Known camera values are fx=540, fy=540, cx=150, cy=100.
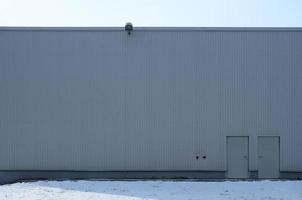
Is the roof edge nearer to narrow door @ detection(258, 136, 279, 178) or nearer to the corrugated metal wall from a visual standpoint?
the corrugated metal wall

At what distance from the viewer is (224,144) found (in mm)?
27938

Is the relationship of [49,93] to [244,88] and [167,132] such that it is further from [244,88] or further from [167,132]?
[244,88]

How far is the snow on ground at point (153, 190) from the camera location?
21188 mm

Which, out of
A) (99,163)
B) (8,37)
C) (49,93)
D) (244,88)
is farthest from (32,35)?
(244,88)

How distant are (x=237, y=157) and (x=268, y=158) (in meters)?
1.60

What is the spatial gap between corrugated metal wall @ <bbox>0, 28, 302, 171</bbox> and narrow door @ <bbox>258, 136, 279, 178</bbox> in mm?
337

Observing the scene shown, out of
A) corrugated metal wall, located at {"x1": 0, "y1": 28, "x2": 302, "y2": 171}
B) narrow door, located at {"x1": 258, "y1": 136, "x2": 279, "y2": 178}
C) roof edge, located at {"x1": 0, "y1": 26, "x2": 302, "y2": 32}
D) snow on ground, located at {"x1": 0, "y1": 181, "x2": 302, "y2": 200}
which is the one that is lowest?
snow on ground, located at {"x1": 0, "y1": 181, "x2": 302, "y2": 200}

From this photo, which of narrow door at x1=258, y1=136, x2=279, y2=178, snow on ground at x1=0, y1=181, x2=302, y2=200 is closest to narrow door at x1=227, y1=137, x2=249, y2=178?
narrow door at x1=258, y1=136, x2=279, y2=178

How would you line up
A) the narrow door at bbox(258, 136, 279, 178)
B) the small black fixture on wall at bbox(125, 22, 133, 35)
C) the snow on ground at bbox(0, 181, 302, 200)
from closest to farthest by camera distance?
1. the snow on ground at bbox(0, 181, 302, 200)
2. the narrow door at bbox(258, 136, 279, 178)
3. the small black fixture on wall at bbox(125, 22, 133, 35)

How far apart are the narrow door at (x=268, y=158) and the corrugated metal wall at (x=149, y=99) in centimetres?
34

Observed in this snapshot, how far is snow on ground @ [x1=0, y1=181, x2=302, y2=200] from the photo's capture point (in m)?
21.2

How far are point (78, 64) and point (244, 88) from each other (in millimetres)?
8782

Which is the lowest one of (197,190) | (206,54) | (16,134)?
(197,190)

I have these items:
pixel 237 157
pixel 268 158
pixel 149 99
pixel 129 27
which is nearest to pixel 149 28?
pixel 129 27
